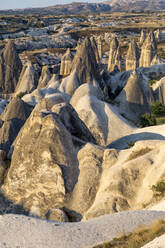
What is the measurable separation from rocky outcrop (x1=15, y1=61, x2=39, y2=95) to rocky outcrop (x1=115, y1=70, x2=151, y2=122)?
11.7 metres

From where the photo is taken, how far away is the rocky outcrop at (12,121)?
17967mm

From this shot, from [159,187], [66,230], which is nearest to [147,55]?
[159,187]

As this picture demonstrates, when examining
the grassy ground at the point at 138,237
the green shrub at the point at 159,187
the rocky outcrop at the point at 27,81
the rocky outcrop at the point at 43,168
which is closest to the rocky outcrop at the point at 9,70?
the rocky outcrop at the point at 27,81

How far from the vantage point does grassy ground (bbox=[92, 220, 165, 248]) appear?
7.50m

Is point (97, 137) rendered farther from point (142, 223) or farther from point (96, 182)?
point (142, 223)

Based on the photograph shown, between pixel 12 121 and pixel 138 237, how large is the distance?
42.5ft

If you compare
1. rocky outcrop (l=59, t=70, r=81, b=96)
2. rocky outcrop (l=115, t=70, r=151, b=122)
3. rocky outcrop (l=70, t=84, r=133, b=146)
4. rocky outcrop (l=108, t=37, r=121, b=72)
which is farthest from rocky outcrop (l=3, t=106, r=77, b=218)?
rocky outcrop (l=108, t=37, r=121, b=72)

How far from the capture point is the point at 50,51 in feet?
218

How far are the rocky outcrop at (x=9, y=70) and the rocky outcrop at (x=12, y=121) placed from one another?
18542 millimetres

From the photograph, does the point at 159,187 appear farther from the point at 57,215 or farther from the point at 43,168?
the point at 43,168

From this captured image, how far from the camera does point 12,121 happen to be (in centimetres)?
1902

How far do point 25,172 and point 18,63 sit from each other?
2888 centimetres

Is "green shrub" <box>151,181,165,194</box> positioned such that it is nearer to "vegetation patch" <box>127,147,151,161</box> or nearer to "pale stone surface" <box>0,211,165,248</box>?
"pale stone surface" <box>0,211,165,248</box>

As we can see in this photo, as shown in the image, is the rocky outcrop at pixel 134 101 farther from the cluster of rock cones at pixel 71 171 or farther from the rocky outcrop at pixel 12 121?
the cluster of rock cones at pixel 71 171
